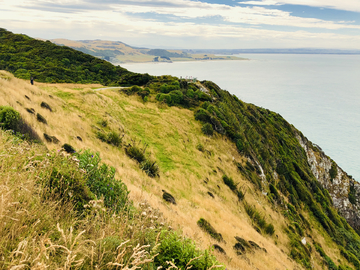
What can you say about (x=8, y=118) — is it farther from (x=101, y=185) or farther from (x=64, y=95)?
(x=64, y=95)

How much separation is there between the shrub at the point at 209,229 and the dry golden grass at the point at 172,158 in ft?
1.27

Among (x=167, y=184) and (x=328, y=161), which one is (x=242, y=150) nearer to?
(x=167, y=184)

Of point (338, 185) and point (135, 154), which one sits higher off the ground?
point (135, 154)

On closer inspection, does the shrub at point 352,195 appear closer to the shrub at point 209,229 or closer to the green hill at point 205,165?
the green hill at point 205,165

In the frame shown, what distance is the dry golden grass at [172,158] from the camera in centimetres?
1250

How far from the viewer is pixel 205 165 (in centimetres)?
2331

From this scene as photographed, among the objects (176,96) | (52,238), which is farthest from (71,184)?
(176,96)

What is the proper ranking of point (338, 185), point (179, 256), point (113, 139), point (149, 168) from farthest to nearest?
point (338, 185) < point (113, 139) < point (149, 168) < point (179, 256)

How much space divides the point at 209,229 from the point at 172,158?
9.98 metres

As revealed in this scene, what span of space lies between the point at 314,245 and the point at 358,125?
11692 centimetres

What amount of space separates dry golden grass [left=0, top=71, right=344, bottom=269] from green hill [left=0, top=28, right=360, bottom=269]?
12 centimetres

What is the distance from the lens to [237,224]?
16.2 meters

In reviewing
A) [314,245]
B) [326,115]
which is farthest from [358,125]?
[314,245]

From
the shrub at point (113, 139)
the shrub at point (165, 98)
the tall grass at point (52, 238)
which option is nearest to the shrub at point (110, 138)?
the shrub at point (113, 139)
